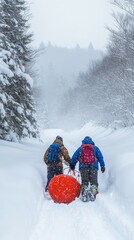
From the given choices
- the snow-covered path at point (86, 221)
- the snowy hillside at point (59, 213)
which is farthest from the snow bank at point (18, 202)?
the snow-covered path at point (86, 221)

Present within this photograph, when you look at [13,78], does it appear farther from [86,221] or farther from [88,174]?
[86,221]

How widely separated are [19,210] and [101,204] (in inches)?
83.1

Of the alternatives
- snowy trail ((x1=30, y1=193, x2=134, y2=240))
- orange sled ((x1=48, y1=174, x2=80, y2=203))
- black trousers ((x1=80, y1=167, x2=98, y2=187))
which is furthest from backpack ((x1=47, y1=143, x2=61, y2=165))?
snowy trail ((x1=30, y1=193, x2=134, y2=240))

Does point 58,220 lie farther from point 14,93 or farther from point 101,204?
point 14,93

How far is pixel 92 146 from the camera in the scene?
28.1ft

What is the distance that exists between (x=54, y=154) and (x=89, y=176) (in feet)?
4.21

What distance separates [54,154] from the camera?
9.14 metres

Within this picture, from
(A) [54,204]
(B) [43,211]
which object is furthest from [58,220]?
(A) [54,204]

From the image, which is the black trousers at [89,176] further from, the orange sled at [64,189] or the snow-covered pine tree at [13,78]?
the snow-covered pine tree at [13,78]

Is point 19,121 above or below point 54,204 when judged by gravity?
above

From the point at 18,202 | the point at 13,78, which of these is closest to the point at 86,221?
the point at 18,202

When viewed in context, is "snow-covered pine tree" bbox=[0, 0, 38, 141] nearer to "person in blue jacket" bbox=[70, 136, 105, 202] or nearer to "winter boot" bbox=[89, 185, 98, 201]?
"person in blue jacket" bbox=[70, 136, 105, 202]

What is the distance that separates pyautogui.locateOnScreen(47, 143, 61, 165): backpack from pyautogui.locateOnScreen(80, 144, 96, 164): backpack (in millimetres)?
894

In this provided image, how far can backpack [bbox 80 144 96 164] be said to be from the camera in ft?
27.6
